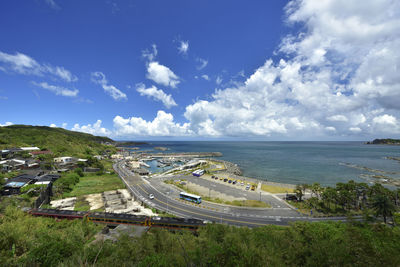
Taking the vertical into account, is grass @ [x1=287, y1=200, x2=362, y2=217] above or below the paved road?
below

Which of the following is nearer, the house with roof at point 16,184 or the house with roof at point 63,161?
the house with roof at point 16,184

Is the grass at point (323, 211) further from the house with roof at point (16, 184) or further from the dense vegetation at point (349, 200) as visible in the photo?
the house with roof at point (16, 184)

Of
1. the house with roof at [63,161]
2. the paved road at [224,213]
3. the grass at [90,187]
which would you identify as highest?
the house with roof at [63,161]

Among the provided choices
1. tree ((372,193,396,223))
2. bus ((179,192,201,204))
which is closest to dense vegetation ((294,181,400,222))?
tree ((372,193,396,223))

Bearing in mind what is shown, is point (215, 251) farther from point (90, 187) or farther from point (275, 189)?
point (90, 187)

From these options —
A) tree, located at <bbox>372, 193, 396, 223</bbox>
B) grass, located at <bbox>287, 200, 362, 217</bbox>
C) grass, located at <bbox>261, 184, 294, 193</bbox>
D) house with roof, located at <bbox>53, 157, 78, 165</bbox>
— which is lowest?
grass, located at <bbox>287, 200, 362, 217</bbox>

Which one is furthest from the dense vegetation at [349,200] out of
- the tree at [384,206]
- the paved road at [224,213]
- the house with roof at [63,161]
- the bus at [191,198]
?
the house with roof at [63,161]

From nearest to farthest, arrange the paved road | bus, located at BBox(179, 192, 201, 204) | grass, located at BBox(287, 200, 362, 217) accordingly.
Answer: the paved road < grass, located at BBox(287, 200, 362, 217) < bus, located at BBox(179, 192, 201, 204)

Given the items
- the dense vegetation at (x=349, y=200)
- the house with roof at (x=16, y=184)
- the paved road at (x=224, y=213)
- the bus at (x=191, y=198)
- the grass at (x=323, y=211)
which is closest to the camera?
the paved road at (x=224, y=213)

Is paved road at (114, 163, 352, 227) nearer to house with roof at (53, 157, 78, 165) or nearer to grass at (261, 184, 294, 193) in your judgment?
grass at (261, 184, 294, 193)

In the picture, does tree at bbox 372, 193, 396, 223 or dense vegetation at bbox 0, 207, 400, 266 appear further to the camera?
tree at bbox 372, 193, 396, 223

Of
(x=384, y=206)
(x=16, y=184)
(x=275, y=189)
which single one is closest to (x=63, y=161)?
(x=16, y=184)

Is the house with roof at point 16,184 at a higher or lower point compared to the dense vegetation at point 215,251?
lower

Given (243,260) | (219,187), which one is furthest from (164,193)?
(243,260)
